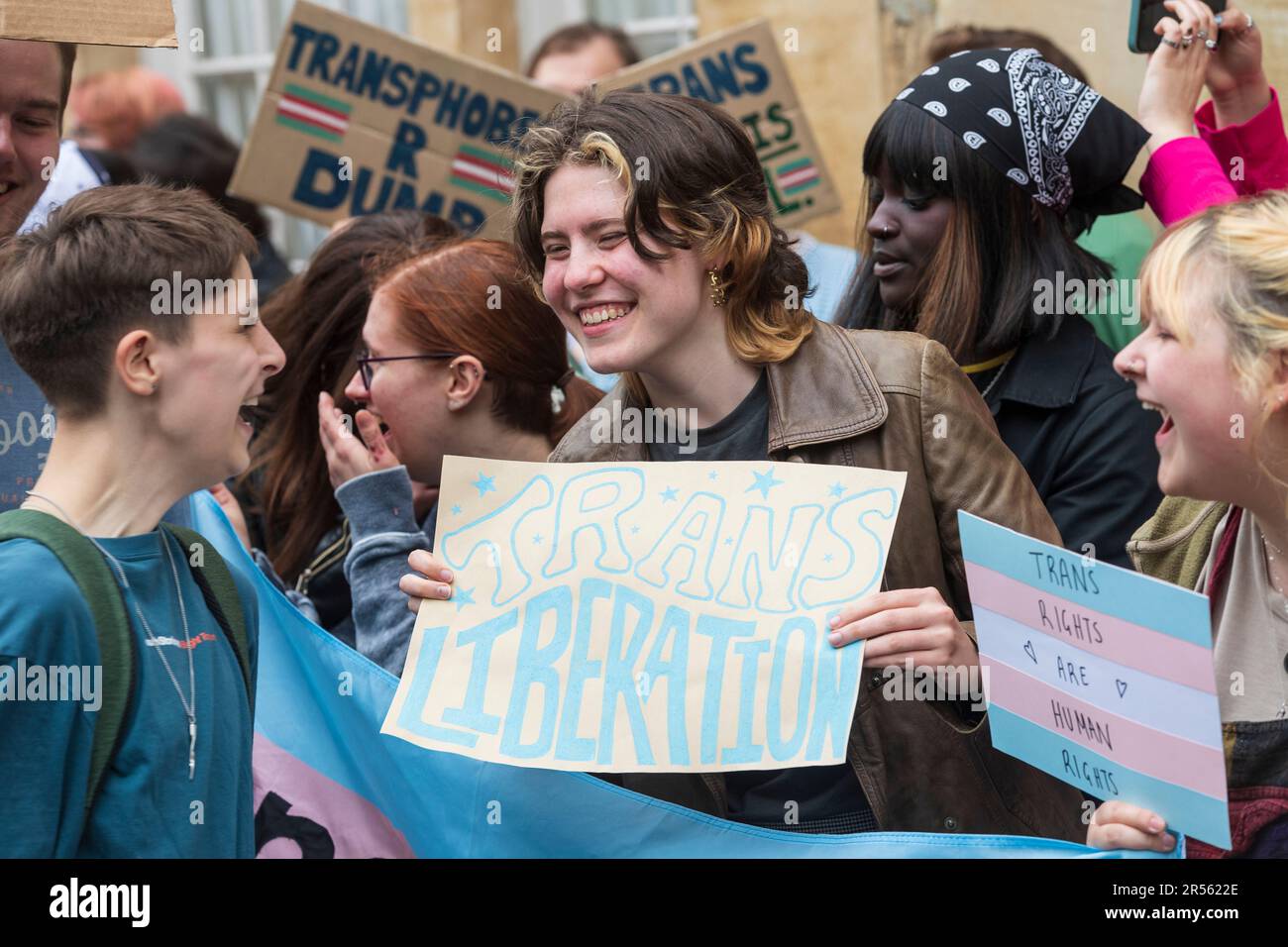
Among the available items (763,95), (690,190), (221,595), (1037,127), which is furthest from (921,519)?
(763,95)

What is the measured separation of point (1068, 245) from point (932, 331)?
36cm

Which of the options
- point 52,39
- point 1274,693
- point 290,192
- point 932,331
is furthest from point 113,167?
point 1274,693

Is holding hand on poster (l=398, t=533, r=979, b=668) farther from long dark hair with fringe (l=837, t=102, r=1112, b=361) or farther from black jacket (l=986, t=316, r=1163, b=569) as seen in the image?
long dark hair with fringe (l=837, t=102, r=1112, b=361)

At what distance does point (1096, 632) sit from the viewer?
2.22 meters

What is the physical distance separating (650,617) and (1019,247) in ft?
4.01

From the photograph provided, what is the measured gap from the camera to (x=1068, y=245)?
3301 millimetres

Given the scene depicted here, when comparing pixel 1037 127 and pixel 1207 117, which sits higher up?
pixel 1207 117

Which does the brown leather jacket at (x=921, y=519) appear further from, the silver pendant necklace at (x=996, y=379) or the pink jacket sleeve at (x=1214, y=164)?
the pink jacket sleeve at (x=1214, y=164)

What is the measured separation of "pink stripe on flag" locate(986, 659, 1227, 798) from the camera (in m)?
2.10

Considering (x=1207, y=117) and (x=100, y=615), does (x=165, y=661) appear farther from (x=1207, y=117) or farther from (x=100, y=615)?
(x=1207, y=117)

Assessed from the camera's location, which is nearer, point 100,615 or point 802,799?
point 100,615

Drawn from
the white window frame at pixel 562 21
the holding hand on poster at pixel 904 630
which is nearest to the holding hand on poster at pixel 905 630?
the holding hand on poster at pixel 904 630

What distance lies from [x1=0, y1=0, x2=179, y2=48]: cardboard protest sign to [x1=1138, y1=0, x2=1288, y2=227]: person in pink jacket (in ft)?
6.54

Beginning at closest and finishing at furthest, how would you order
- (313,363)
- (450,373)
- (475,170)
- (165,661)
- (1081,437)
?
(165,661), (1081,437), (450,373), (313,363), (475,170)
